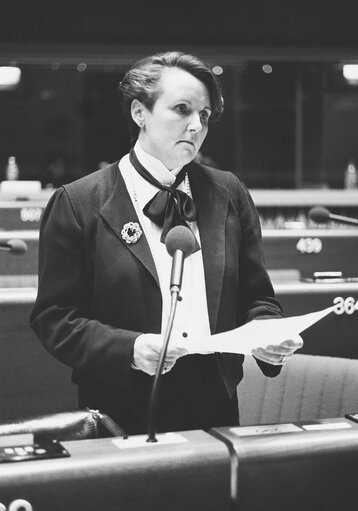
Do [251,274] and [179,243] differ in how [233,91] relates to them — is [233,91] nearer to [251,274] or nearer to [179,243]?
[251,274]

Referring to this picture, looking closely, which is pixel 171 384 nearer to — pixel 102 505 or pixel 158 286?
pixel 158 286

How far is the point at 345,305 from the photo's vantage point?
3072 millimetres

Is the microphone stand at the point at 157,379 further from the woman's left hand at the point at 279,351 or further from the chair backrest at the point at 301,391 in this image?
the chair backrest at the point at 301,391

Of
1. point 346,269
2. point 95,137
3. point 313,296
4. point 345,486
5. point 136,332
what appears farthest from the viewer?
point 95,137

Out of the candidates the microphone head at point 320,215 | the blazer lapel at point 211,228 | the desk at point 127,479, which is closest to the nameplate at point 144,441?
the desk at point 127,479

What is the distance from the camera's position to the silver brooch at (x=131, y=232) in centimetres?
160

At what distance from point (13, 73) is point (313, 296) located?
591cm

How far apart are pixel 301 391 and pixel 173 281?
38.0 inches

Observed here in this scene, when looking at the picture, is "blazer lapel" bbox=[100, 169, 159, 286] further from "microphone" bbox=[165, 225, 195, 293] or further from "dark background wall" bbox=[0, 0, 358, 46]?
"dark background wall" bbox=[0, 0, 358, 46]

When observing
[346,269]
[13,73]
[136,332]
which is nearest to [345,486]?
[136,332]

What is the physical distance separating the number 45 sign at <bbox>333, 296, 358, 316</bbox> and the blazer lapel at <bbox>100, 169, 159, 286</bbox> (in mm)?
1593

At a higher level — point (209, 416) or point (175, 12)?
point (175, 12)

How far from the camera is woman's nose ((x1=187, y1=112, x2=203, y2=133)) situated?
5.22 feet

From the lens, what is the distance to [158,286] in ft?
5.16
